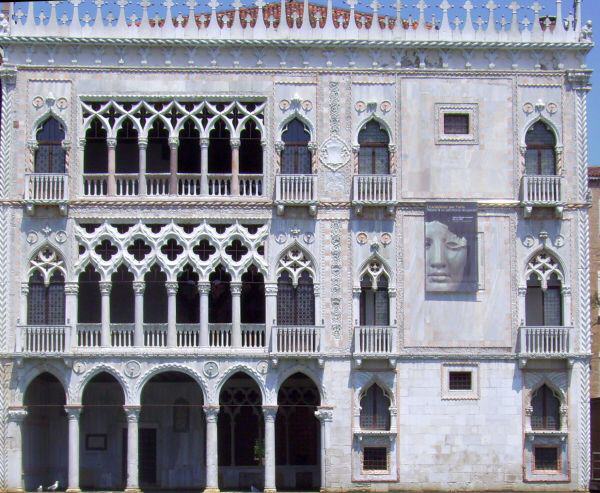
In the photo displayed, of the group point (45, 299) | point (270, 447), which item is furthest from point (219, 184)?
point (270, 447)

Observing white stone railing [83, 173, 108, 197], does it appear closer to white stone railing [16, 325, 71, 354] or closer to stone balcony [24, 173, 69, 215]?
stone balcony [24, 173, 69, 215]

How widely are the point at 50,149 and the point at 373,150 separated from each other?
9.15 metres

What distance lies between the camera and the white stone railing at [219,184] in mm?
32281

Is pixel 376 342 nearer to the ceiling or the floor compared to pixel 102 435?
nearer to the ceiling

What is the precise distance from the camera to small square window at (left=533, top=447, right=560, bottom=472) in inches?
1254

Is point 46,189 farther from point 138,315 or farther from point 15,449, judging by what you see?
point 15,449

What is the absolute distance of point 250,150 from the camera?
3353 cm

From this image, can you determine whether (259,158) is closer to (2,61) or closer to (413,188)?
(413,188)

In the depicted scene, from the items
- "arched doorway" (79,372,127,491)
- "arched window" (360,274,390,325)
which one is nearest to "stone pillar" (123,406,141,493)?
"arched doorway" (79,372,127,491)

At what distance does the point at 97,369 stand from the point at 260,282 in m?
5.19

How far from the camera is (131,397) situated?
31.6m

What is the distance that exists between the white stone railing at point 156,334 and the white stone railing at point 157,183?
146 inches

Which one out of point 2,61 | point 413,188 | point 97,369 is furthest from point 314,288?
point 2,61

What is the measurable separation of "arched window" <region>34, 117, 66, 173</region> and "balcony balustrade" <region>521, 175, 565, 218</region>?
1300 centimetres
